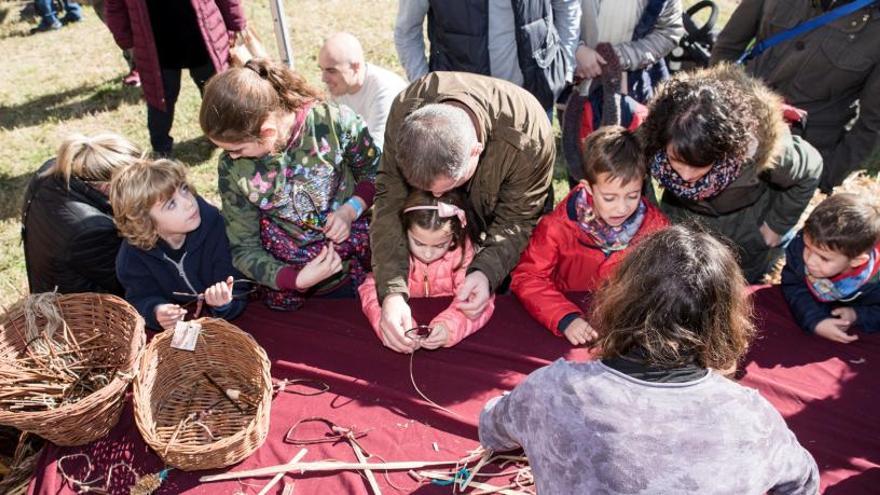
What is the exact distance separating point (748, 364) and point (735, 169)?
84cm

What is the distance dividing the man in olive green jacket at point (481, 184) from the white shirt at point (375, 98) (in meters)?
1.17

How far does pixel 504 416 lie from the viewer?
191 centimetres

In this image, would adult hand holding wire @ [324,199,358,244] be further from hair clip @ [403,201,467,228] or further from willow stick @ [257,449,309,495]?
willow stick @ [257,449,309,495]

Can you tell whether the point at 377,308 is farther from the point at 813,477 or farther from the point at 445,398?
the point at 813,477

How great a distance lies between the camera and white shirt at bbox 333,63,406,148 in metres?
3.95

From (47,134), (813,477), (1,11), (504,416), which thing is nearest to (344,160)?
(504,416)

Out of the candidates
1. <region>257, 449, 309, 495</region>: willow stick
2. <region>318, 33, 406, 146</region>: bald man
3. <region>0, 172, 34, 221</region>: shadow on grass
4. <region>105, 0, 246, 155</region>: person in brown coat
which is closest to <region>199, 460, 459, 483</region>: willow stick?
<region>257, 449, 309, 495</region>: willow stick

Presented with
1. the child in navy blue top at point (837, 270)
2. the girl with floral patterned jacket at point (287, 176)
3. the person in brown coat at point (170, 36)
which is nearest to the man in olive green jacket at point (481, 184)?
the girl with floral patterned jacket at point (287, 176)

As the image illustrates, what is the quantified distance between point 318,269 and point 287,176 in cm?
44

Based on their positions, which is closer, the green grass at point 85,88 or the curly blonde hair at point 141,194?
the curly blonde hair at point 141,194

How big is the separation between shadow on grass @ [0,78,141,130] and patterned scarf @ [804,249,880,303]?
630cm

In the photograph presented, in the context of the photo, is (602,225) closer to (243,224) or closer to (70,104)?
(243,224)

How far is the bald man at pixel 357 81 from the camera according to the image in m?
3.82

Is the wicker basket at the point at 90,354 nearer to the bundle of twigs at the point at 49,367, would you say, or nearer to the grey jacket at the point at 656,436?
the bundle of twigs at the point at 49,367
